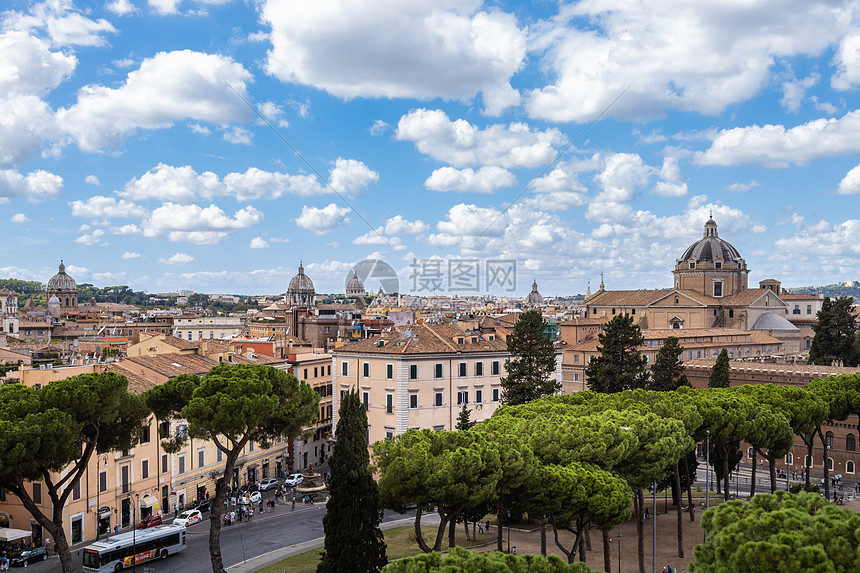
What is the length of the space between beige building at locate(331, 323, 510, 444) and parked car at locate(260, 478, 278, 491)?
7.19 m

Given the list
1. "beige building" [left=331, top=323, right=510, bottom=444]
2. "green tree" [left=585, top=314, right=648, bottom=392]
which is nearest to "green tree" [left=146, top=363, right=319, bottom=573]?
"beige building" [left=331, top=323, right=510, bottom=444]

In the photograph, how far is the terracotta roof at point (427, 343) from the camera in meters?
50.5

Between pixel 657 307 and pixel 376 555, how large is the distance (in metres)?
85.9

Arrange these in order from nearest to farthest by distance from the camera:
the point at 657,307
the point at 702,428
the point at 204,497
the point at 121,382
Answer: the point at 121,382, the point at 702,428, the point at 204,497, the point at 657,307

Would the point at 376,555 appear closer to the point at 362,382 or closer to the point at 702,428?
the point at 702,428

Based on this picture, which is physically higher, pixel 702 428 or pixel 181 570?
pixel 702 428

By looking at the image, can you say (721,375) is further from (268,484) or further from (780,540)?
(780,540)

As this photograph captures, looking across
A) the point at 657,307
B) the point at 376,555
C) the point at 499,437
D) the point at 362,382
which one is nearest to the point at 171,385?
the point at 376,555

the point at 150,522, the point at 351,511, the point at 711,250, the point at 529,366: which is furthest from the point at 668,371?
the point at 711,250

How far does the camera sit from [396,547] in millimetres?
34844

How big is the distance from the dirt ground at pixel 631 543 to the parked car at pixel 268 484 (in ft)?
57.9

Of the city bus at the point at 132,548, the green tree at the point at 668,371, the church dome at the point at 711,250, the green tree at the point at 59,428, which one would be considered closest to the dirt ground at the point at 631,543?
the green tree at the point at 668,371

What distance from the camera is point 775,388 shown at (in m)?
42.8

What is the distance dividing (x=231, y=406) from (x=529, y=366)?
2425 cm
